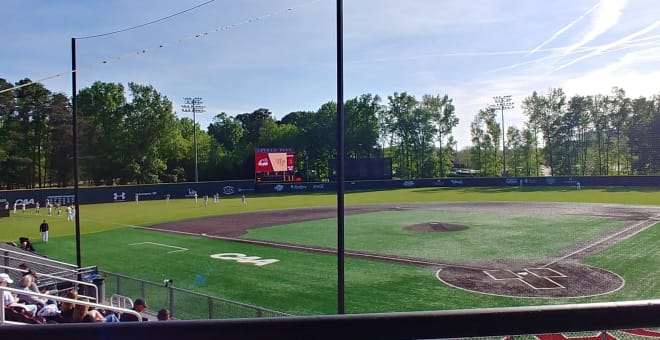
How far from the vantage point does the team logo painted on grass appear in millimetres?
21812

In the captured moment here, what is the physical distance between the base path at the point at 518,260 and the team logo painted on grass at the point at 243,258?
9.25ft

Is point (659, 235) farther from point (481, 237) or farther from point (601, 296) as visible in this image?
point (601, 296)

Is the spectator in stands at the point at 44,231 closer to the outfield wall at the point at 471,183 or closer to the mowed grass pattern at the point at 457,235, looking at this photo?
the mowed grass pattern at the point at 457,235

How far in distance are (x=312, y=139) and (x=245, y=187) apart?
98.2 feet

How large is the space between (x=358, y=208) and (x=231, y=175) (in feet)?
177

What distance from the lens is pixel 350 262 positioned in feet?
70.2

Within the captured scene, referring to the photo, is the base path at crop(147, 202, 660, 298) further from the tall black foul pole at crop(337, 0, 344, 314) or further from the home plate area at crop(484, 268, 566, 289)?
the tall black foul pole at crop(337, 0, 344, 314)

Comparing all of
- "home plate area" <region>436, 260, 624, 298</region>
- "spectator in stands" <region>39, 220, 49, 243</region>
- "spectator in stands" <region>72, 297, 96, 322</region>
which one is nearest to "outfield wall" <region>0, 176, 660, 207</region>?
"spectator in stands" <region>39, 220, 49, 243</region>

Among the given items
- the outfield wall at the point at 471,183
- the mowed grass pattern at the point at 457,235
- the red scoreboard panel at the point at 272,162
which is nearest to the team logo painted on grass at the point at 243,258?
the mowed grass pattern at the point at 457,235

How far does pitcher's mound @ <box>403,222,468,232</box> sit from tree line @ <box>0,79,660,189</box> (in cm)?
5340

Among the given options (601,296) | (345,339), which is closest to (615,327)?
(345,339)

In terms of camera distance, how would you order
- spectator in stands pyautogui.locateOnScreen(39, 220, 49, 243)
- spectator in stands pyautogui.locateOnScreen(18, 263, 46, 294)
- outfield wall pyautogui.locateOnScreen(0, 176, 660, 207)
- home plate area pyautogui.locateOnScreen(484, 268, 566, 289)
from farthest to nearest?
outfield wall pyautogui.locateOnScreen(0, 176, 660, 207) < spectator in stands pyautogui.locateOnScreen(39, 220, 49, 243) < home plate area pyautogui.locateOnScreen(484, 268, 566, 289) < spectator in stands pyautogui.locateOnScreen(18, 263, 46, 294)

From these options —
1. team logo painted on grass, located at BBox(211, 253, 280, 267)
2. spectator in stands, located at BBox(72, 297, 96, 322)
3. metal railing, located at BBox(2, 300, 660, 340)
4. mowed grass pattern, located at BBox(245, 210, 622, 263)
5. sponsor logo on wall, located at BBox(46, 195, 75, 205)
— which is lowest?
team logo painted on grass, located at BBox(211, 253, 280, 267)

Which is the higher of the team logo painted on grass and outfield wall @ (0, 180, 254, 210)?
outfield wall @ (0, 180, 254, 210)
